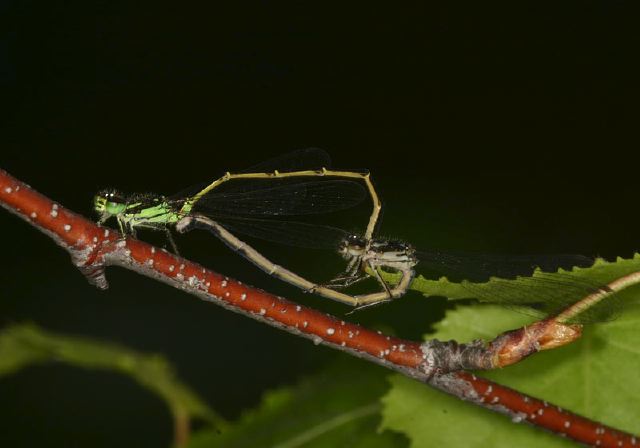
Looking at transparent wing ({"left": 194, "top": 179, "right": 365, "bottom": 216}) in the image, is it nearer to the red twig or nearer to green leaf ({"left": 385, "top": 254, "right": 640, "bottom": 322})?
green leaf ({"left": 385, "top": 254, "right": 640, "bottom": 322})

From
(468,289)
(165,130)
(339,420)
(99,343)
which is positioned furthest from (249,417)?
(165,130)

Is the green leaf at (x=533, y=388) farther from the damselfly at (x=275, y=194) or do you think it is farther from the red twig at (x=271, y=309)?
the damselfly at (x=275, y=194)

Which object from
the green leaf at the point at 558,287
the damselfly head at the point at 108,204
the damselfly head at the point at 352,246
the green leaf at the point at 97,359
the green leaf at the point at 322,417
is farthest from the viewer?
the green leaf at the point at 97,359

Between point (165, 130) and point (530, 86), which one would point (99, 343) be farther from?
point (530, 86)

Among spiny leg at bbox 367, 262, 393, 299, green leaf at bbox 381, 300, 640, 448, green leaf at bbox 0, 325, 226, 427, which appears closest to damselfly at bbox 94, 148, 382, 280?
spiny leg at bbox 367, 262, 393, 299

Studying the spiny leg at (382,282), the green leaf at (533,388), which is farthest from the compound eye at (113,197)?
the green leaf at (533,388)
